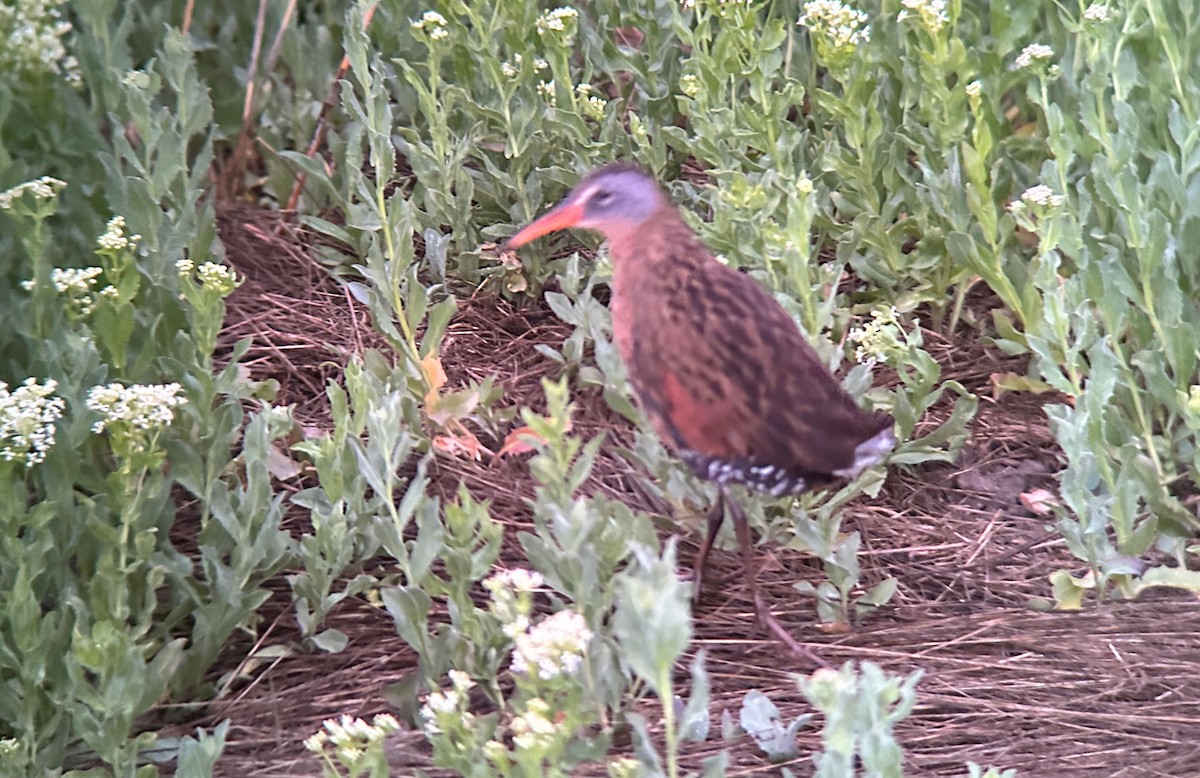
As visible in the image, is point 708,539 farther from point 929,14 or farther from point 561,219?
point 929,14

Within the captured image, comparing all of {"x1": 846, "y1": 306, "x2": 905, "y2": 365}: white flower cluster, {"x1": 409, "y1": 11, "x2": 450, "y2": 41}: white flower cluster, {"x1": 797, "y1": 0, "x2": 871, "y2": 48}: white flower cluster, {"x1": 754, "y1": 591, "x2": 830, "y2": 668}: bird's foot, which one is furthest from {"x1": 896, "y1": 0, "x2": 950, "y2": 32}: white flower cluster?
{"x1": 754, "y1": 591, "x2": 830, "y2": 668}: bird's foot

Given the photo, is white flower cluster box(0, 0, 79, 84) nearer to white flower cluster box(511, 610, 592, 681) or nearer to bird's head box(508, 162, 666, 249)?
bird's head box(508, 162, 666, 249)

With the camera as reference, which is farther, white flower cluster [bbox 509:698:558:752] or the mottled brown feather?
the mottled brown feather

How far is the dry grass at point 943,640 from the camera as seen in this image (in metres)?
2.69

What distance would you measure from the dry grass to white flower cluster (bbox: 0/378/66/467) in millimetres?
639

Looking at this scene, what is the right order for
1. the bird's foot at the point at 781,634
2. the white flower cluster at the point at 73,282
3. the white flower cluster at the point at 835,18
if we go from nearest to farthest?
the white flower cluster at the point at 73,282 → the bird's foot at the point at 781,634 → the white flower cluster at the point at 835,18

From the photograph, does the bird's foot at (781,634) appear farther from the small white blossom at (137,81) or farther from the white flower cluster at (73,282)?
the small white blossom at (137,81)

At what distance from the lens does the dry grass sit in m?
2.69

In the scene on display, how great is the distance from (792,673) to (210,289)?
56.7 inches

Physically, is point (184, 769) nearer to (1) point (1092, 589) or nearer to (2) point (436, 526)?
(2) point (436, 526)

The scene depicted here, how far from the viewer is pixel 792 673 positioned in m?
2.90

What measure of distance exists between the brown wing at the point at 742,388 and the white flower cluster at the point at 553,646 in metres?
0.75

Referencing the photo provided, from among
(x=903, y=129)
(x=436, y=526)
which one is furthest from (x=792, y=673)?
(x=903, y=129)

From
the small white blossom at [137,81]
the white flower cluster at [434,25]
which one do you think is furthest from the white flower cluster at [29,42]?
the white flower cluster at [434,25]
